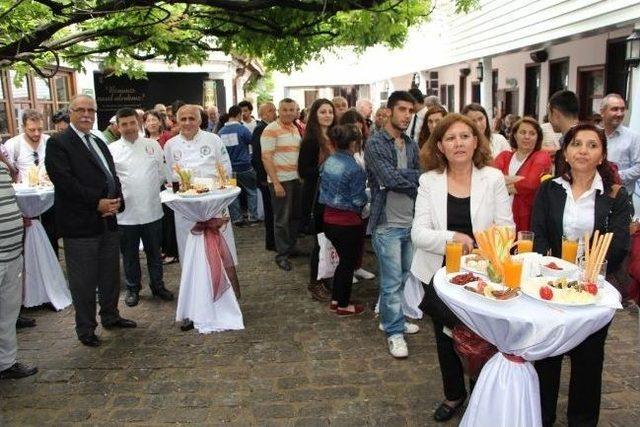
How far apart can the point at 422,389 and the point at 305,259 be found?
139 inches

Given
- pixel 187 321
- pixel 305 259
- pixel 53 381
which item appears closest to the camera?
pixel 53 381

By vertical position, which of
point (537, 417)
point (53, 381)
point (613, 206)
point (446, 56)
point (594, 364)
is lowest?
point (53, 381)

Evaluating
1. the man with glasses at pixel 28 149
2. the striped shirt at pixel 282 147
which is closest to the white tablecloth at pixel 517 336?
the striped shirt at pixel 282 147

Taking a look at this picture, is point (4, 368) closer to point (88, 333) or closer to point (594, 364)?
point (88, 333)

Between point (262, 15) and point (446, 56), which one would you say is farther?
point (446, 56)

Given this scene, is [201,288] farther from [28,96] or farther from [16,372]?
[28,96]

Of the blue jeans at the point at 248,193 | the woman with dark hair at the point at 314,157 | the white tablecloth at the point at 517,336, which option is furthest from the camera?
the blue jeans at the point at 248,193

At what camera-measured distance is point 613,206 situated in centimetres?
308

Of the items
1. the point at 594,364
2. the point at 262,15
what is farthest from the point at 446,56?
the point at 594,364

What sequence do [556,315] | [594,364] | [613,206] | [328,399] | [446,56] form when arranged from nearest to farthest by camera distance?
1. [556,315]
2. [594,364]
3. [613,206]
4. [328,399]
5. [446,56]

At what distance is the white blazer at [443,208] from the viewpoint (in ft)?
10.4

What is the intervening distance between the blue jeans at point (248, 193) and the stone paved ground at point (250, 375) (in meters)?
4.08

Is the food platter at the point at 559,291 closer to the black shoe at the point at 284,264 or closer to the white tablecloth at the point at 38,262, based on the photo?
the black shoe at the point at 284,264

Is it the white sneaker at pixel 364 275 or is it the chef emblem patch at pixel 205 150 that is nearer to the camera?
the chef emblem patch at pixel 205 150
